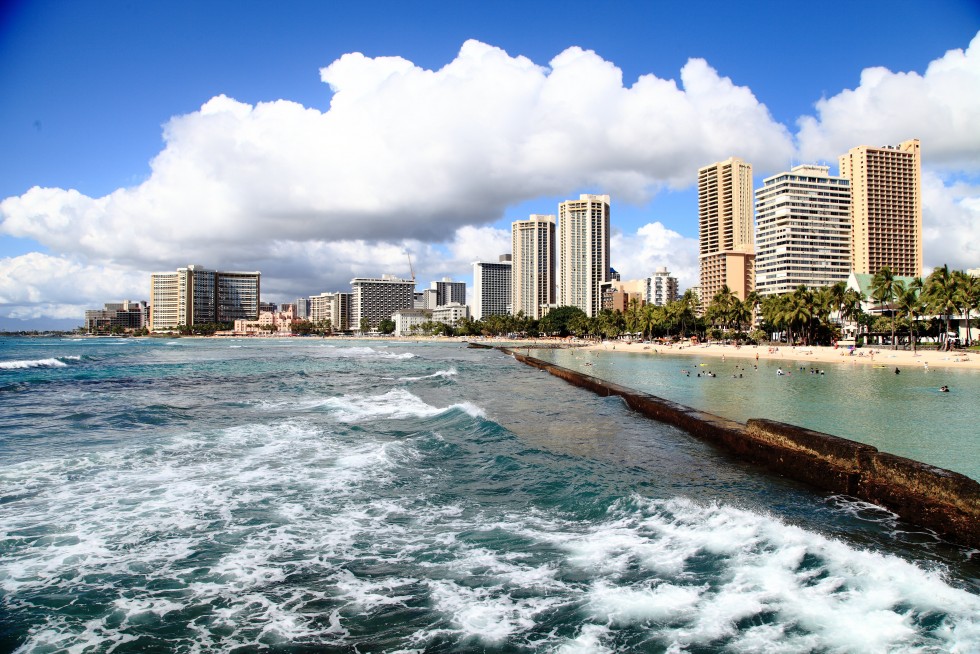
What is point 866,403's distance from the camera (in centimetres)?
2377

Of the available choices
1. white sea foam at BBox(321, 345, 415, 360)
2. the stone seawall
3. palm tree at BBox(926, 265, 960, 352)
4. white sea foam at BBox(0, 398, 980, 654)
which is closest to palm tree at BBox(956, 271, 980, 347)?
palm tree at BBox(926, 265, 960, 352)

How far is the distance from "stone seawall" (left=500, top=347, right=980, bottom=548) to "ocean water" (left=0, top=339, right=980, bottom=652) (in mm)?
409

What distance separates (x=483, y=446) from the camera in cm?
1388

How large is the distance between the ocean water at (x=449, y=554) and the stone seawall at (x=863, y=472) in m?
0.41

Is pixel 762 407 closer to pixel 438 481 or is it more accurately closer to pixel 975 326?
pixel 438 481

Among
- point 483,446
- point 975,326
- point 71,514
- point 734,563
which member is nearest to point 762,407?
point 483,446

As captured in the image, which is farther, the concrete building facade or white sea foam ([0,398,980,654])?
the concrete building facade

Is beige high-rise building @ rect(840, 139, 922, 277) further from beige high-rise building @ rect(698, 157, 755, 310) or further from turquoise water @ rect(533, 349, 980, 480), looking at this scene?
turquoise water @ rect(533, 349, 980, 480)

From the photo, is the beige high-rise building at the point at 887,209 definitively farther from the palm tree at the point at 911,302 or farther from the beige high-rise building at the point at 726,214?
the palm tree at the point at 911,302

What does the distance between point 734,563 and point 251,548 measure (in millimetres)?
6106

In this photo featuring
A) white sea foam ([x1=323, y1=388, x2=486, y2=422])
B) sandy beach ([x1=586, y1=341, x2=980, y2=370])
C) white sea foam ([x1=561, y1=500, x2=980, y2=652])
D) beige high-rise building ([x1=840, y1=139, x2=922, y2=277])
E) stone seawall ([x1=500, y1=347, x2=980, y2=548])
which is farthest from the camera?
beige high-rise building ([x1=840, y1=139, x2=922, y2=277])

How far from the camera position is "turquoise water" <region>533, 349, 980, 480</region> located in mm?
14352

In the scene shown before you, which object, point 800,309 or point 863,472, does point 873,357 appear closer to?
point 800,309

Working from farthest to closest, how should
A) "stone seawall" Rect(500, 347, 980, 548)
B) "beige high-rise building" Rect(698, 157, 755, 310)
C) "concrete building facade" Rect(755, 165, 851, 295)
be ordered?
"beige high-rise building" Rect(698, 157, 755, 310)
"concrete building facade" Rect(755, 165, 851, 295)
"stone seawall" Rect(500, 347, 980, 548)
